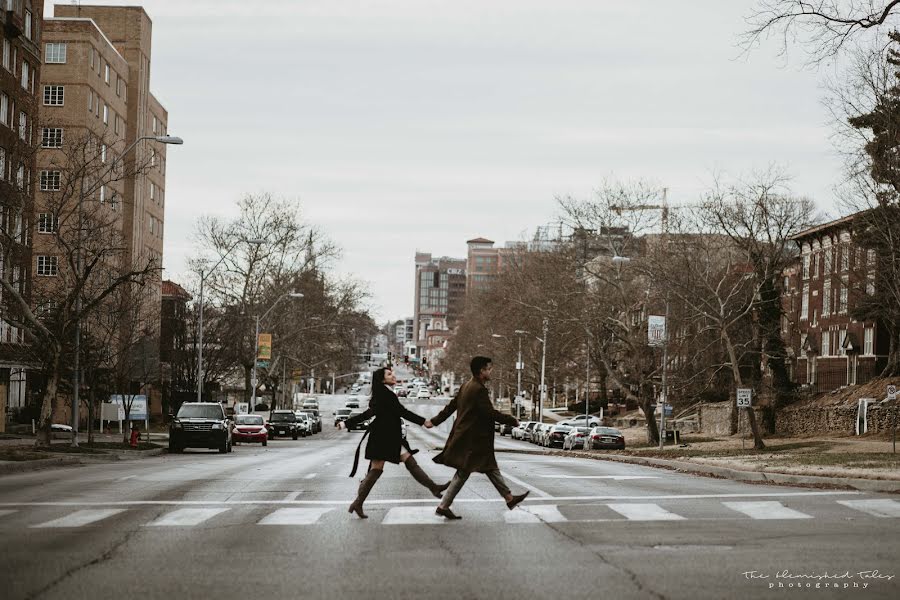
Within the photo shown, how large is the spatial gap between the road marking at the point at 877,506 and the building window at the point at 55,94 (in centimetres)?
6979

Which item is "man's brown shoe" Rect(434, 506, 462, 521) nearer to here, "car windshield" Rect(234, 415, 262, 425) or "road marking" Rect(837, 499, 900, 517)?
"road marking" Rect(837, 499, 900, 517)

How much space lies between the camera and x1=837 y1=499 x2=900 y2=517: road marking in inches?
550

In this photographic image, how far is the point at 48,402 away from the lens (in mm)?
32875

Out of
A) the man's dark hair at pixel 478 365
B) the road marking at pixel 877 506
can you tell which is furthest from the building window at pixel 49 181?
the road marking at pixel 877 506

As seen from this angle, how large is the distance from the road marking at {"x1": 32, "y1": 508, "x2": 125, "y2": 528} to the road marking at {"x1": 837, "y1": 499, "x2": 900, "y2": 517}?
885 centimetres

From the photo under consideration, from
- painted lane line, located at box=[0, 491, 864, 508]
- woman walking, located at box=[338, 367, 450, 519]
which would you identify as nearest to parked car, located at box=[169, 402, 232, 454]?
painted lane line, located at box=[0, 491, 864, 508]

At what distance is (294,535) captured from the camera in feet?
38.3

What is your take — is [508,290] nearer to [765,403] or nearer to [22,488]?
[765,403]

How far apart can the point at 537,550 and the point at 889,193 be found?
27.7m

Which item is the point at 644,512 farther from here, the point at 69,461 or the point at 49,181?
the point at 49,181

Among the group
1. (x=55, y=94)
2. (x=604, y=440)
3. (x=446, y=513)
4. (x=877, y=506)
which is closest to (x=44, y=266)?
(x=55, y=94)

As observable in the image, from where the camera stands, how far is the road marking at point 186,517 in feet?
41.9

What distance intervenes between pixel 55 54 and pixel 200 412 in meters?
44.8

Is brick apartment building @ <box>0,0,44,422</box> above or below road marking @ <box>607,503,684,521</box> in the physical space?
above
